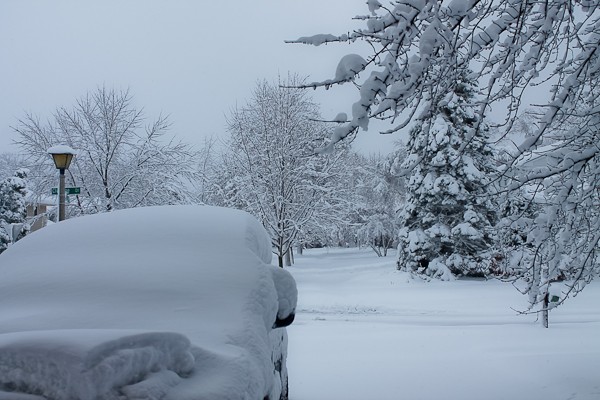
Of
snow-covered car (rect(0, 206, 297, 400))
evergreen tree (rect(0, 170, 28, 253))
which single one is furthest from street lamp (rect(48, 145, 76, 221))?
evergreen tree (rect(0, 170, 28, 253))

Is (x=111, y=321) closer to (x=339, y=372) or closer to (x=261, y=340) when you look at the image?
(x=261, y=340)

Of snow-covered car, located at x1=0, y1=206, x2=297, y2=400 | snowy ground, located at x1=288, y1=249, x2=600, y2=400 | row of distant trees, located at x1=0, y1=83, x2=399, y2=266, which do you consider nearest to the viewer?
snow-covered car, located at x1=0, y1=206, x2=297, y2=400

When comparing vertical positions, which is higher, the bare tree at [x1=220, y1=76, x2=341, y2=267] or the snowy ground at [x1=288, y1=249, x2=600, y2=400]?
the bare tree at [x1=220, y1=76, x2=341, y2=267]

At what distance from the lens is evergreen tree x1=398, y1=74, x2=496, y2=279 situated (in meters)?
21.1

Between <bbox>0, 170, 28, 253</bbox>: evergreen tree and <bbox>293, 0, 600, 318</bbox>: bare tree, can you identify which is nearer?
<bbox>293, 0, 600, 318</bbox>: bare tree

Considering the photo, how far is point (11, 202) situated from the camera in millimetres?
29484

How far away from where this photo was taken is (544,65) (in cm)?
432

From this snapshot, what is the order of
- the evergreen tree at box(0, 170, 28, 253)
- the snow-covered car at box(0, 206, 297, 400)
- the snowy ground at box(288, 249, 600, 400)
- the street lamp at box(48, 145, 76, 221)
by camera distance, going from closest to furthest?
the snow-covered car at box(0, 206, 297, 400)
the snowy ground at box(288, 249, 600, 400)
the street lamp at box(48, 145, 76, 221)
the evergreen tree at box(0, 170, 28, 253)

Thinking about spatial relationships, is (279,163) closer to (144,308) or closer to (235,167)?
(235,167)

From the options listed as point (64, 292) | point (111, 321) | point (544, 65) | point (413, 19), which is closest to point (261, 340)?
point (111, 321)

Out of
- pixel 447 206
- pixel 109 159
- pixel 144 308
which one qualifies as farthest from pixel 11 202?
pixel 144 308

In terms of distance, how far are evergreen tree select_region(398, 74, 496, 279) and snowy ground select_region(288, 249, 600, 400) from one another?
18.5 ft

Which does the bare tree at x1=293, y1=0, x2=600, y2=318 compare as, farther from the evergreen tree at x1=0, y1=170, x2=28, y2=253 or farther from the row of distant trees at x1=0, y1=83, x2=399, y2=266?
the evergreen tree at x1=0, y1=170, x2=28, y2=253

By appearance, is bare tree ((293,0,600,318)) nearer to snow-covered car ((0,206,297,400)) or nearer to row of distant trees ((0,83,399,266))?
snow-covered car ((0,206,297,400))
